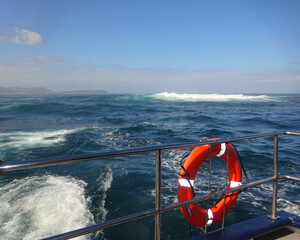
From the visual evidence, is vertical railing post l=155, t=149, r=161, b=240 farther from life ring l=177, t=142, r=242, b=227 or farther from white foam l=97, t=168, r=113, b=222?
white foam l=97, t=168, r=113, b=222

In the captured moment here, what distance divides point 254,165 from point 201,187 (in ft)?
7.63

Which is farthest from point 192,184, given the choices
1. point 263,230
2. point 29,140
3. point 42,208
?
point 29,140

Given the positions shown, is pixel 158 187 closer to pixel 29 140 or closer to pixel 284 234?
pixel 284 234

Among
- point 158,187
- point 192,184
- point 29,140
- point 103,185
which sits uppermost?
point 158,187

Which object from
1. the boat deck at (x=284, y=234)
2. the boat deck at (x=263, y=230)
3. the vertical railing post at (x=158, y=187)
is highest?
the vertical railing post at (x=158, y=187)

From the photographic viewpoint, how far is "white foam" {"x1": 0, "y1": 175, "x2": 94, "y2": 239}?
11.5 feet

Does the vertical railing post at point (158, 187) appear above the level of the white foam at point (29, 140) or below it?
above

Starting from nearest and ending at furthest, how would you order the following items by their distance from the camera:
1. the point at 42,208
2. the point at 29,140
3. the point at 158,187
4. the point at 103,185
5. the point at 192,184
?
the point at 158,187
the point at 192,184
the point at 42,208
the point at 103,185
the point at 29,140

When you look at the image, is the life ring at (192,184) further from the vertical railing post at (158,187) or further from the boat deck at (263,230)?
the vertical railing post at (158,187)

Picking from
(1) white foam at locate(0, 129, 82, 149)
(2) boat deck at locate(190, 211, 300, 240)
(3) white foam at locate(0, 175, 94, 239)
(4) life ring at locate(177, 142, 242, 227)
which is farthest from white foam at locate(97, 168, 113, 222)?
(1) white foam at locate(0, 129, 82, 149)

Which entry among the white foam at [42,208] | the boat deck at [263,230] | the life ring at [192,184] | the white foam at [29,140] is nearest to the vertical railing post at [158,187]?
the boat deck at [263,230]

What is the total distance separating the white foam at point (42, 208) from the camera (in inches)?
138

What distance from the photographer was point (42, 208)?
4.05m

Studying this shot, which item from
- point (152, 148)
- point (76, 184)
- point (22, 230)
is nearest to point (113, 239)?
point (22, 230)
